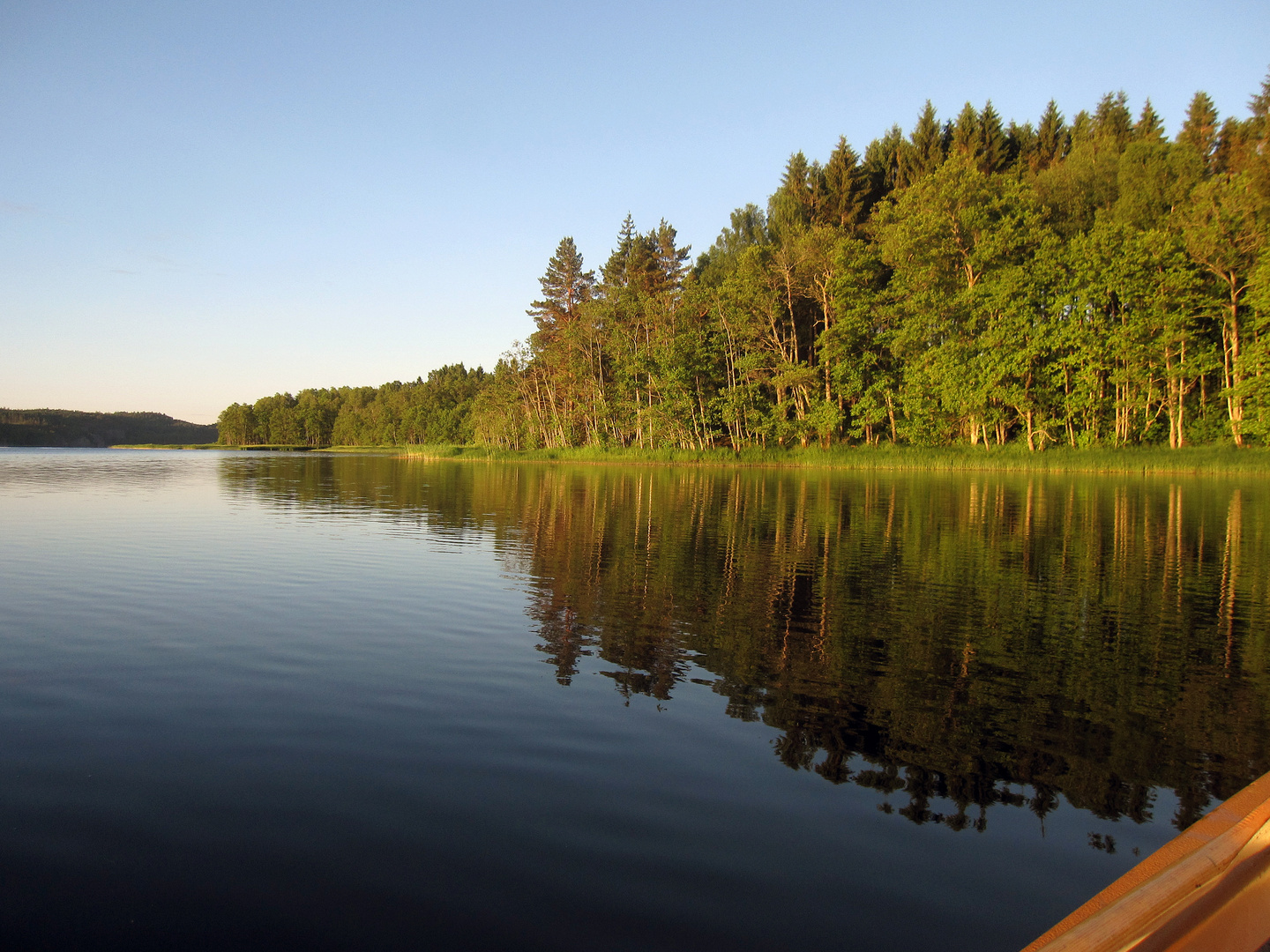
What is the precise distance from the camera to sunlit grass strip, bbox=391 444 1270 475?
1859 inches

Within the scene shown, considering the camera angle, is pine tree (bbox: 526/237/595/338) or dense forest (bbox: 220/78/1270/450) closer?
dense forest (bbox: 220/78/1270/450)

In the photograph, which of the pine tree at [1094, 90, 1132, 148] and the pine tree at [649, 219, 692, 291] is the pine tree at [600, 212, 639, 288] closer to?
the pine tree at [649, 219, 692, 291]

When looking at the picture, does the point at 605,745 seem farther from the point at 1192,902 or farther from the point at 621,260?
the point at 621,260

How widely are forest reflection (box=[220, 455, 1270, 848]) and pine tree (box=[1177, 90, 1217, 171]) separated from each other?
224 feet

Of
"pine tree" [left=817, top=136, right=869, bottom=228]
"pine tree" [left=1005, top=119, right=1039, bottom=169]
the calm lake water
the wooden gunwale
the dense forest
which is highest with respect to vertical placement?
"pine tree" [left=1005, top=119, right=1039, bottom=169]

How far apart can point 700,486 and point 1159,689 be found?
3238 cm

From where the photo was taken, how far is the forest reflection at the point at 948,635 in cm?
661

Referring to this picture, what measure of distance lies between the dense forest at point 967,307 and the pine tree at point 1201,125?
22cm

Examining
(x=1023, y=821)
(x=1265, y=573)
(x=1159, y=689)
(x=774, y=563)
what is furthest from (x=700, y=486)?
(x=1023, y=821)

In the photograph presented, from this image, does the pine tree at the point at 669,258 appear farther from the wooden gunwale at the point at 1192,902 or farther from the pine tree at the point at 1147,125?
the wooden gunwale at the point at 1192,902

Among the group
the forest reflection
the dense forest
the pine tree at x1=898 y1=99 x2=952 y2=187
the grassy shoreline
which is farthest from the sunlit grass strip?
the pine tree at x1=898 y1=99 x2=952 y2=187

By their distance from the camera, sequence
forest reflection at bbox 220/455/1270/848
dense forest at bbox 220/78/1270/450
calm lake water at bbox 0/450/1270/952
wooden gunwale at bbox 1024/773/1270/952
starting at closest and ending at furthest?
1. wooden gunwale at bbox 1024/773/1270/952
2. calm lake water at bbox 0/450/1270/952
3. forest reflection at bbox 220/455/1270/848
4. dense forest at bbox 220/78/1270/450

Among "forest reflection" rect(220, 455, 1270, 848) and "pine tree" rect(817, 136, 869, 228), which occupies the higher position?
"pine tree" rect(817, 136, 869, 228)

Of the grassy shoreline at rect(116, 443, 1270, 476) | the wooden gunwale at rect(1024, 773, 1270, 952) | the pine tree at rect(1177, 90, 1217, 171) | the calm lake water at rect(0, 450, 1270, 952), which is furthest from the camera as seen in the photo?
the pine tree at rect(1177, 90, 1217, 171)
